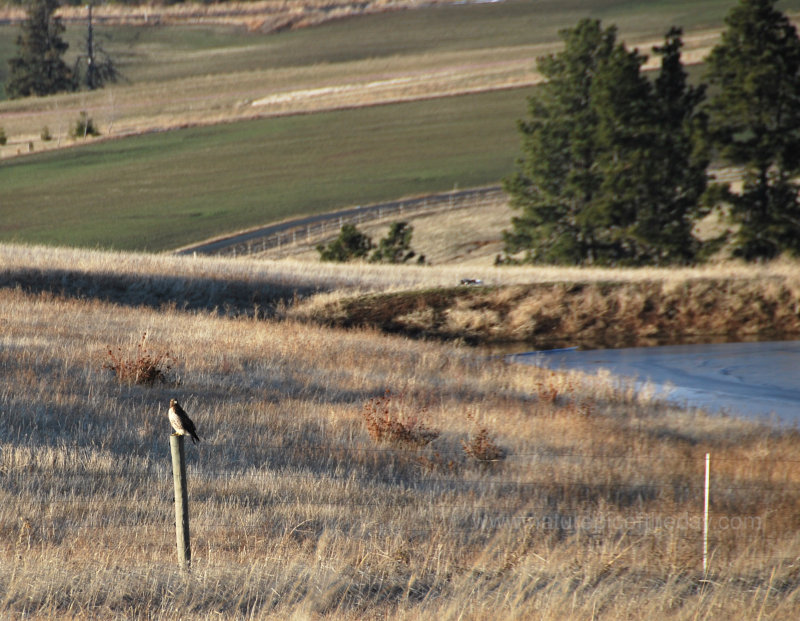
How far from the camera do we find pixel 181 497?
6691 millimetres

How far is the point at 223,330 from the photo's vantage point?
2023 centimetres

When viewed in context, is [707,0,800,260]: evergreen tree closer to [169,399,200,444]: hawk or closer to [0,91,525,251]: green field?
[0,91,525,251]: green field

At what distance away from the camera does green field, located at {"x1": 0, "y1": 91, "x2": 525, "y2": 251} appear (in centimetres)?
6078

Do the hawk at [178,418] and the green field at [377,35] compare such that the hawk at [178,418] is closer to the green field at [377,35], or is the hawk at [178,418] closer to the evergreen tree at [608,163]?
the evergreen tree at [608,163]

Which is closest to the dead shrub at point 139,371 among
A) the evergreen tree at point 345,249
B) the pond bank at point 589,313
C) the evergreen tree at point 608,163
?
the pond bank at point 589,313

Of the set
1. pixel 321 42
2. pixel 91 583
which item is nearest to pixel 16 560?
pixel 91 583

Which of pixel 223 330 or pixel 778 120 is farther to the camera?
pixel 778 120

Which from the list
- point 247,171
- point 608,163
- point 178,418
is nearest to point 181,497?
point 178,418

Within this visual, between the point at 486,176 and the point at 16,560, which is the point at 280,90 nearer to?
the point at 486,176

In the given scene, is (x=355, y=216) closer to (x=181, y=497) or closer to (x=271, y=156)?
(x=271, y=156)

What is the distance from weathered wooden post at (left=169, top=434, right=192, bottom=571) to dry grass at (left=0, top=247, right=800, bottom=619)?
0.21 m

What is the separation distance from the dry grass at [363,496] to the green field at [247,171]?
4050cm

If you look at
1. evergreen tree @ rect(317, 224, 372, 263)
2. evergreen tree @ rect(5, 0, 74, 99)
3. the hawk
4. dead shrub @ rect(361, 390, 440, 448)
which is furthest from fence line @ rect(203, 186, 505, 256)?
evergreen tree @ rect(5, 0, 74, 99)

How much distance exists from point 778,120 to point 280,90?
7082 cm
